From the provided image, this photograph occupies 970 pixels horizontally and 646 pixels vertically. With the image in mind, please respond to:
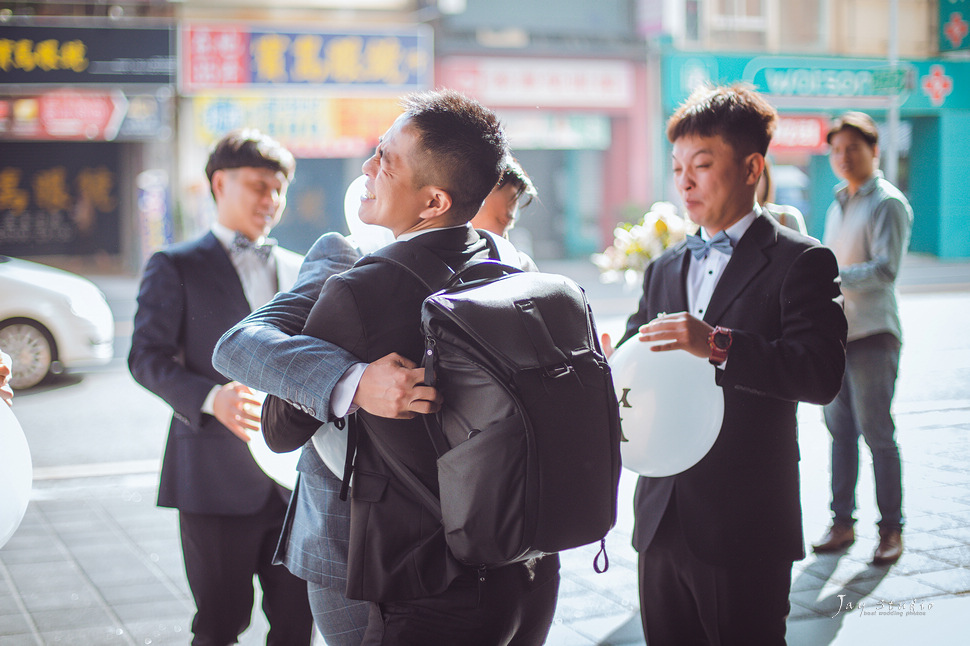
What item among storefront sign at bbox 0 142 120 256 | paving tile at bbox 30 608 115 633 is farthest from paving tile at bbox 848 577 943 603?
storefront sign at bbox 0 142 120 256

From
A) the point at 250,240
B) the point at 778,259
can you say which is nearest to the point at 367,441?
the point at 778,259

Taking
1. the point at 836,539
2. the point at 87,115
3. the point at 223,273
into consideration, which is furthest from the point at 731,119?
the point at 87,115

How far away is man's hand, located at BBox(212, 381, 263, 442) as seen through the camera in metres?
2.27

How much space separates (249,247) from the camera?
2803 millimetres

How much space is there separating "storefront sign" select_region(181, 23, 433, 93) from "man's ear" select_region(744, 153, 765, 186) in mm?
14349

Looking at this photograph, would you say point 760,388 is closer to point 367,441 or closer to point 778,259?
point 778,259

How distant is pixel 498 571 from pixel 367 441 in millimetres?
315

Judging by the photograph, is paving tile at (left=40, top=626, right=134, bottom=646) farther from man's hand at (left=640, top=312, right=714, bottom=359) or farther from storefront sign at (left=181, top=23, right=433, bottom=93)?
storefront sign at (left=181, top=23, right=433, bottom=93)

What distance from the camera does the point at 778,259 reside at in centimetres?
217

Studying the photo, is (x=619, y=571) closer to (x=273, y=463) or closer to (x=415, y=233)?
(x=273, y=463)

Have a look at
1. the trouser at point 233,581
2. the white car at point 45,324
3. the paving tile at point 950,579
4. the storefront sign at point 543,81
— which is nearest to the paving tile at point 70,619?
the trouser at point 233,581

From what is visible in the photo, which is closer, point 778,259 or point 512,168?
point 778,259

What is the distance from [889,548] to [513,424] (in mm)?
3024

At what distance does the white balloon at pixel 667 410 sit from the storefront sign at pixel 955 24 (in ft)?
10.3
